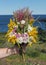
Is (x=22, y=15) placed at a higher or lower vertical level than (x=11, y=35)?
higher

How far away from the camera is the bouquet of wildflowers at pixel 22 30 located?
5770 mm

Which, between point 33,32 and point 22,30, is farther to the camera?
point 22,30

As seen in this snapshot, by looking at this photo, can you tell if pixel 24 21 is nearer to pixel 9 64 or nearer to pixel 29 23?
pixel 29 23

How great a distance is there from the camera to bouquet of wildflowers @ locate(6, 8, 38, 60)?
227 inches

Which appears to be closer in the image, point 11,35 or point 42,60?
point 11,35

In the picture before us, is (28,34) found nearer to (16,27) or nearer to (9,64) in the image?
(16,27)

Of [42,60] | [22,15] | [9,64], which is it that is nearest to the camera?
[22,15]

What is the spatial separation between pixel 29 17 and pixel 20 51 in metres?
0.71

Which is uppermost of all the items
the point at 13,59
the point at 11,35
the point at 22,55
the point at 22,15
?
the point at 22,15

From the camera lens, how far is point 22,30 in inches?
235

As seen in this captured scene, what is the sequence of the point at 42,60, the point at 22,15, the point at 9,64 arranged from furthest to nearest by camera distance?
the point at 42,60 → the point at 9,64 → the point at 22,15

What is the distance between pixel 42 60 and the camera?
16016mm

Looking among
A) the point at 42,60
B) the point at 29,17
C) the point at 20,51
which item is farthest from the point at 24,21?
the point at 42,60

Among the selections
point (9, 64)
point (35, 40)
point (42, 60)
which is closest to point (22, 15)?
point (35, 40)
